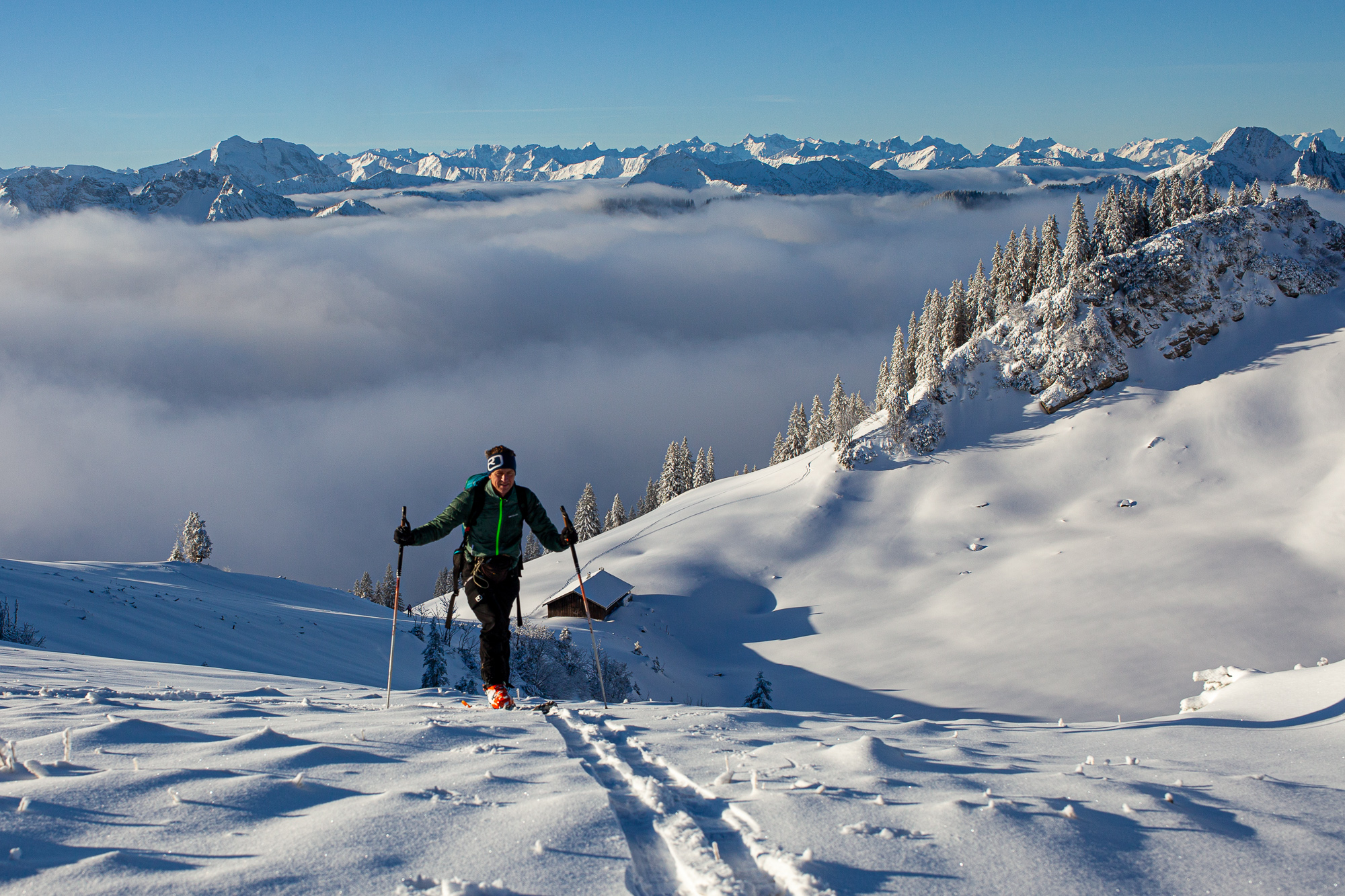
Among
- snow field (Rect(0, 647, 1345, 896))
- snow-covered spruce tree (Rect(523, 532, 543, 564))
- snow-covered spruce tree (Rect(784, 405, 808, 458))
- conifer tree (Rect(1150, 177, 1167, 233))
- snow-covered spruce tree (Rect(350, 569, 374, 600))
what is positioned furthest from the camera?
snow-covered spruce tree (Rect(523, 532, 543, 564))

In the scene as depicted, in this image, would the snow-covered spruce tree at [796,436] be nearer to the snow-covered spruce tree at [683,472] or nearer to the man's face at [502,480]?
the snow-covered spruce tree at [683,472]

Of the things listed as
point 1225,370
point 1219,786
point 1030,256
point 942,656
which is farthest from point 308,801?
point 1030,256

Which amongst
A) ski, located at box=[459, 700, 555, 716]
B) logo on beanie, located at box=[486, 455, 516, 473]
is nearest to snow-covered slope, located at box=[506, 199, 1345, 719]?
ski, located at box=[459, 700, 555, 716]

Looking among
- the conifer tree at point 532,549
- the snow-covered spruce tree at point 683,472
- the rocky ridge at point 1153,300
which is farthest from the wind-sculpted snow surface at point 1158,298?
the conifer tree at point 532,549

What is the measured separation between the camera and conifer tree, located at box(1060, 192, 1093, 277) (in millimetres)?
72500

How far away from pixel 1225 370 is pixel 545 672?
201 feet

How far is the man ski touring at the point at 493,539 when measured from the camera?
28.8 feet

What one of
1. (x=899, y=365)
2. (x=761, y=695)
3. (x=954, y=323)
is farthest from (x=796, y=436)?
(x=761, y=695)

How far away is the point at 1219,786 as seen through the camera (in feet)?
15.6

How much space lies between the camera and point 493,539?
8914mm

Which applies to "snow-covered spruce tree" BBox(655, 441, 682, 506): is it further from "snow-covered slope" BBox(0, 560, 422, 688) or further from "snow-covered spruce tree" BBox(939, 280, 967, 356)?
"snow-covered slope" BBox(0, 560, 422, 688)

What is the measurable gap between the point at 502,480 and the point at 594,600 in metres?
38.2

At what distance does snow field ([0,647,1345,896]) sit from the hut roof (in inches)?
1584

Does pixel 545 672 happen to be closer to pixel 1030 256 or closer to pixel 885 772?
pixel 885 772
